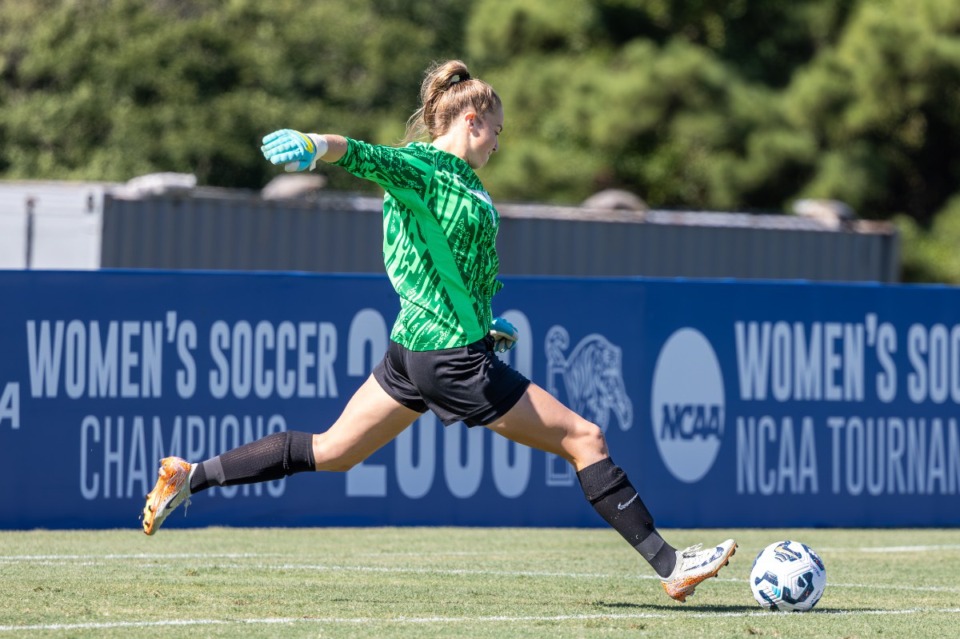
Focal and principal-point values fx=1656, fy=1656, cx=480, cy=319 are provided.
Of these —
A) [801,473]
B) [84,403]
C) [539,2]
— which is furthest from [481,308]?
[539,2]

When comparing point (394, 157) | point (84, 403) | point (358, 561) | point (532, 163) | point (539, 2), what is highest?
point (539, 2)

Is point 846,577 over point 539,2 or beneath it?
beneath

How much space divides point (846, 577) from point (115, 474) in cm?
472

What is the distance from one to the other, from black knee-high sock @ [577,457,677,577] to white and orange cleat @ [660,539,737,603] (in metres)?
Answer: 0.05

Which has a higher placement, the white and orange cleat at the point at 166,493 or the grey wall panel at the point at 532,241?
the grey wall panel at the point at 532,241

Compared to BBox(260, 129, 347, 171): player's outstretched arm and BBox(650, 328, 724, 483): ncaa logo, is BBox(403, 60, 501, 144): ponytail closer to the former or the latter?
BBox(260, 129, 347, 171): player's outstretched arm

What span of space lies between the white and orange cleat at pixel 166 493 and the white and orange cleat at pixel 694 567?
6.29 ft

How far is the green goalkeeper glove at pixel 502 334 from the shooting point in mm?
6551

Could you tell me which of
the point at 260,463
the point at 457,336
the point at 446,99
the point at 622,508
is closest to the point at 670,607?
the point at 622,508

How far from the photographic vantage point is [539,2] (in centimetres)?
3625

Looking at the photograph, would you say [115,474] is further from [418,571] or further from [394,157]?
[394,157]

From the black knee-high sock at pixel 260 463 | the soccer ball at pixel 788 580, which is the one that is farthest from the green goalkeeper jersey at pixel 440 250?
the soccer ball at pixel 788 580

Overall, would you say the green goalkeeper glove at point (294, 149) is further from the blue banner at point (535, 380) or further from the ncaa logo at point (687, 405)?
the ncaa logo at point (687, 405)

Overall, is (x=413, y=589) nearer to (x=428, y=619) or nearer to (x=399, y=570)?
(x=399, y=570)
